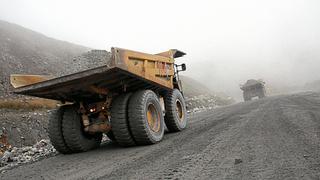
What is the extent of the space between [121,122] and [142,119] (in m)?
0.43

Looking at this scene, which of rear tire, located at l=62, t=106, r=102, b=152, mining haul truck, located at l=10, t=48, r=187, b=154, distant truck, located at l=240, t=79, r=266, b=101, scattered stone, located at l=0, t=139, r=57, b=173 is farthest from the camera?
distant truck, located at l=240, t=79, r=266, b=101

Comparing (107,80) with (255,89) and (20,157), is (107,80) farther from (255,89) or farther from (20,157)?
(255,89)

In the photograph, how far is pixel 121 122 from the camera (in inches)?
289

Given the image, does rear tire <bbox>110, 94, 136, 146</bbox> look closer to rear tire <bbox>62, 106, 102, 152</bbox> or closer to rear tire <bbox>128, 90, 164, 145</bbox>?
rear tire <bbox>128, 90, 164, 145</bbox>

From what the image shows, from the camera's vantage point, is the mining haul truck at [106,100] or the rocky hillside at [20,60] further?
the rocky hillside at [20,60]

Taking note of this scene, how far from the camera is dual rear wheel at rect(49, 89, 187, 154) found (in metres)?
7.39

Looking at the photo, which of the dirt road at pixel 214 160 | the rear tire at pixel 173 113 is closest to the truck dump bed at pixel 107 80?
the rear tire at pixel 173 113

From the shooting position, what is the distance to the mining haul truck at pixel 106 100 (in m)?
7.04

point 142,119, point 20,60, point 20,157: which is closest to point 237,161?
point 142,119

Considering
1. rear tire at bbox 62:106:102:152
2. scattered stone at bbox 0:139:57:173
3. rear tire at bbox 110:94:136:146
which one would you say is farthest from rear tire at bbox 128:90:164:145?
scattered stone at bbox 0:139:57:173

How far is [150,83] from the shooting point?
8242 millimetres

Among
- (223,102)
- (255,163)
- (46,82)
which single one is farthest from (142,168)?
(223,102)

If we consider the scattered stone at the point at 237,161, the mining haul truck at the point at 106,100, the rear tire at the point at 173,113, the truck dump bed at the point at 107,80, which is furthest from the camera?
the rear tire at the point at 173,113

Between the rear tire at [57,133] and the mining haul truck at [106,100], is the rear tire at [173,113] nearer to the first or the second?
the mining haul truck at [106,100]
